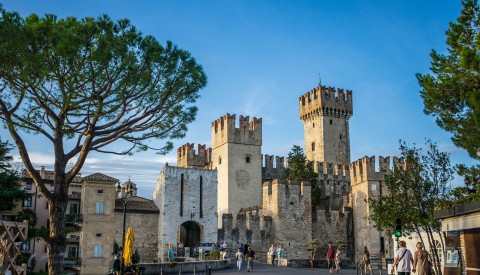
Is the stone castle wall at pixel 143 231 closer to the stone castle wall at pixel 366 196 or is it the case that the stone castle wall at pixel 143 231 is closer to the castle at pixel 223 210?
the castle at pixel 223 210

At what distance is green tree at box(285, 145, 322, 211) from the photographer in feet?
168

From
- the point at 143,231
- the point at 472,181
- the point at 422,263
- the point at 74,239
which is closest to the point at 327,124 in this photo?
the point at 143,231

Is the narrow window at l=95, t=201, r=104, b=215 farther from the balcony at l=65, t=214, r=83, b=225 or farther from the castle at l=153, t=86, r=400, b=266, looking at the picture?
the castle at l=153, t=86, r=400, b=266

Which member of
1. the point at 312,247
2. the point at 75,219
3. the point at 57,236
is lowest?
the point at 312,247

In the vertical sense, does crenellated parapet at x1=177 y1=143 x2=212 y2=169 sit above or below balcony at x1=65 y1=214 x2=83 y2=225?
above

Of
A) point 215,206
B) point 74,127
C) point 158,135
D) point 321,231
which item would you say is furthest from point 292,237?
point 74,127

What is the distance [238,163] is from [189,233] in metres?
8.50

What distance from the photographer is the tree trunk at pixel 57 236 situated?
57.7 feet

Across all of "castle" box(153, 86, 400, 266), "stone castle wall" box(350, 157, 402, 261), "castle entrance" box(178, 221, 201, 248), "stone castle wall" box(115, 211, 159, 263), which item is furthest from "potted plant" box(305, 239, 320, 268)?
"stone castle wall" box(115, 211, 159, 263)

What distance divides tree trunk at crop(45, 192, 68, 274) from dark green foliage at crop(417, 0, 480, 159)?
12.0m

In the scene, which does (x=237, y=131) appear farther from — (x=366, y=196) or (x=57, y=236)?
(x=57, y=236)

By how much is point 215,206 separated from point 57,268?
24.5 metres

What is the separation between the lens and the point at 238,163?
4888 cm

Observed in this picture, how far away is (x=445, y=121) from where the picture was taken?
1634cm
